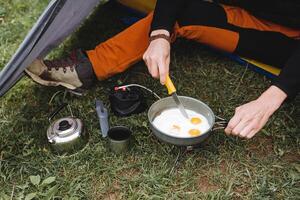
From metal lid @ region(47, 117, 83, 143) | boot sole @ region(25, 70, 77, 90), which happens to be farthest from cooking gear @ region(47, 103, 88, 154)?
Result: boot sole @ region(25, 70, 77, 90)

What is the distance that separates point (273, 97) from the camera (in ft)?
5.03

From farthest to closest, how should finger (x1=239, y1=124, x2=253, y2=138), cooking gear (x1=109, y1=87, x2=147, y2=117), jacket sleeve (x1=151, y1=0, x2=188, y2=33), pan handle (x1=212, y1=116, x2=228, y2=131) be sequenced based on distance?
cooking gear (x1=109, y1=87, x2=147, y2=117) < jacket sleeve (x1=151, y1=0, x2=188, y2=33) < pan handle (x1=212, y1=116, x2=228, y2=131) < finger (x1=239, y1=124, x2=253, y2=138)

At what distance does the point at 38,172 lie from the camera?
172 centimetres

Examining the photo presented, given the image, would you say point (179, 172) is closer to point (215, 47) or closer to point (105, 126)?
point (105, 126)

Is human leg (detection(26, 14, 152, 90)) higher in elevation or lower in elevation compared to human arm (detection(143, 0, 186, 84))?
lower

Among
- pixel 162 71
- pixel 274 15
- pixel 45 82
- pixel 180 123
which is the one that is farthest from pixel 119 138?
pixel 274 15

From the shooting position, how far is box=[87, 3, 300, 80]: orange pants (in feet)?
6.57

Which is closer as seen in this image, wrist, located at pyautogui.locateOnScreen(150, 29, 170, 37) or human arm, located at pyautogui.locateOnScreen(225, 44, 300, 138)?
human arm, located at pyautogui.locateOnScreen(225, 44, 300, 138)

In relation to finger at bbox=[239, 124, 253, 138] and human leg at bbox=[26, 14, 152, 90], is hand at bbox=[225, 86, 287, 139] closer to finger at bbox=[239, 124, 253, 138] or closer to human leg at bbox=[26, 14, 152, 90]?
finger at bbox=[239, 124, 253, 138]

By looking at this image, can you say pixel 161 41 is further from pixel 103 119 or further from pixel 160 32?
pixel 103 119

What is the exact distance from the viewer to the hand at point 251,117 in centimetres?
143

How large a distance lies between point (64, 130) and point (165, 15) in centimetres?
62

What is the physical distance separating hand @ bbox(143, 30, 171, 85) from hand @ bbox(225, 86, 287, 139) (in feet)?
0.97

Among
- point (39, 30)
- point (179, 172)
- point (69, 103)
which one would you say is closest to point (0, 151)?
point (69, 103)
